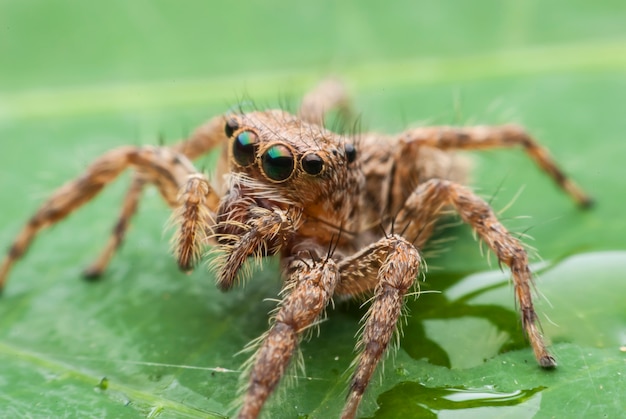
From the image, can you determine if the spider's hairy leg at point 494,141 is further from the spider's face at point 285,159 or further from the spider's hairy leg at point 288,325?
the spider's hairy leg at point 288,325

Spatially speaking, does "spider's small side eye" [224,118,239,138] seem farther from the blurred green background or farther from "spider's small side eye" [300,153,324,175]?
the blurred green background

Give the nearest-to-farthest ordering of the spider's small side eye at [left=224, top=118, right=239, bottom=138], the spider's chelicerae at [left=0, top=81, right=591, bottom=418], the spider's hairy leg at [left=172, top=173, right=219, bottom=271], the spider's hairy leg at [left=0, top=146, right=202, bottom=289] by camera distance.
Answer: the spider's chelicerae at [left=0, top=81, right=591, bottom=418]
the spider's hairy leg at [left=172, top=173, right=219, bottom=271]
the spider's small side eye at [left=224, top=118, right=239, bottom=138]
the spider's hairy leg at [left=0, top=146, right=202, bottom=289]

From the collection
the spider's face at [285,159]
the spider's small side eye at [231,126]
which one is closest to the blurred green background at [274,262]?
the spider's face at [285,159]

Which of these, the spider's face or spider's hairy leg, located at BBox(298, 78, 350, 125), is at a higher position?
spider's hairy leg, located at BBox(298, 78, 350, 125)

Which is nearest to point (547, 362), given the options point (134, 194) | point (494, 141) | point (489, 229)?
point (489, 229)

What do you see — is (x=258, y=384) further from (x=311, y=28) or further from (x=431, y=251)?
(x=311, y=28)

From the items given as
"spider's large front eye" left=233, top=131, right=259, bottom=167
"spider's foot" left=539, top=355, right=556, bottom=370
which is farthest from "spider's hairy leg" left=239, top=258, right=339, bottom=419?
"spider's foot" left=539, top=355, right=556, bottom=370

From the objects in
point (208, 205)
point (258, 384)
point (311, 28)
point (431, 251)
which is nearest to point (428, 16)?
point (311, 28)
